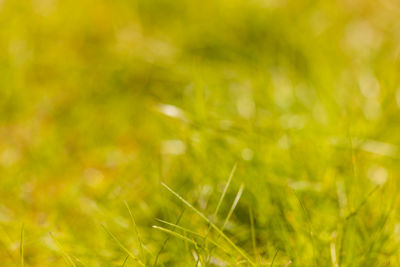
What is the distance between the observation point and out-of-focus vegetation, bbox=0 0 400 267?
39.8 inches

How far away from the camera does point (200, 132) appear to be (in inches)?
46.6

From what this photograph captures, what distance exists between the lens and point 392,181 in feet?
3.77

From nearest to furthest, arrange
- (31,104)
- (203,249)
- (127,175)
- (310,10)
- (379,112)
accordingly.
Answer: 1. (203,249)
2. (127,175)
3. (379,112)
4. (31,104)
5. (310,10)

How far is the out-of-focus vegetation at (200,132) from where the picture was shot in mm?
1010

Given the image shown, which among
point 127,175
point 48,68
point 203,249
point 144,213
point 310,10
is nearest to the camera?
point 203,249

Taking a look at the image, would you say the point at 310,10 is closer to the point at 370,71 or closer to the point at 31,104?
the point at 370,71

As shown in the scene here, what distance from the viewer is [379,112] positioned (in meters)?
1.40

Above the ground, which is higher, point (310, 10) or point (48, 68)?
point (310, 10)

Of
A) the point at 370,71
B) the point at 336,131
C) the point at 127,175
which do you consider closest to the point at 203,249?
the point at 127,175

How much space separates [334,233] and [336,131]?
15.0 inches

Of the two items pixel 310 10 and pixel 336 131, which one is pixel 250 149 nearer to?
pixel 336 131

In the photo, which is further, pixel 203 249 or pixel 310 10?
pixel 310 10

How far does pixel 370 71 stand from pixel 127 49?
857 mm

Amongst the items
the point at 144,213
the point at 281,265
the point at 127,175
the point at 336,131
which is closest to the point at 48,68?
the point at 127,175
